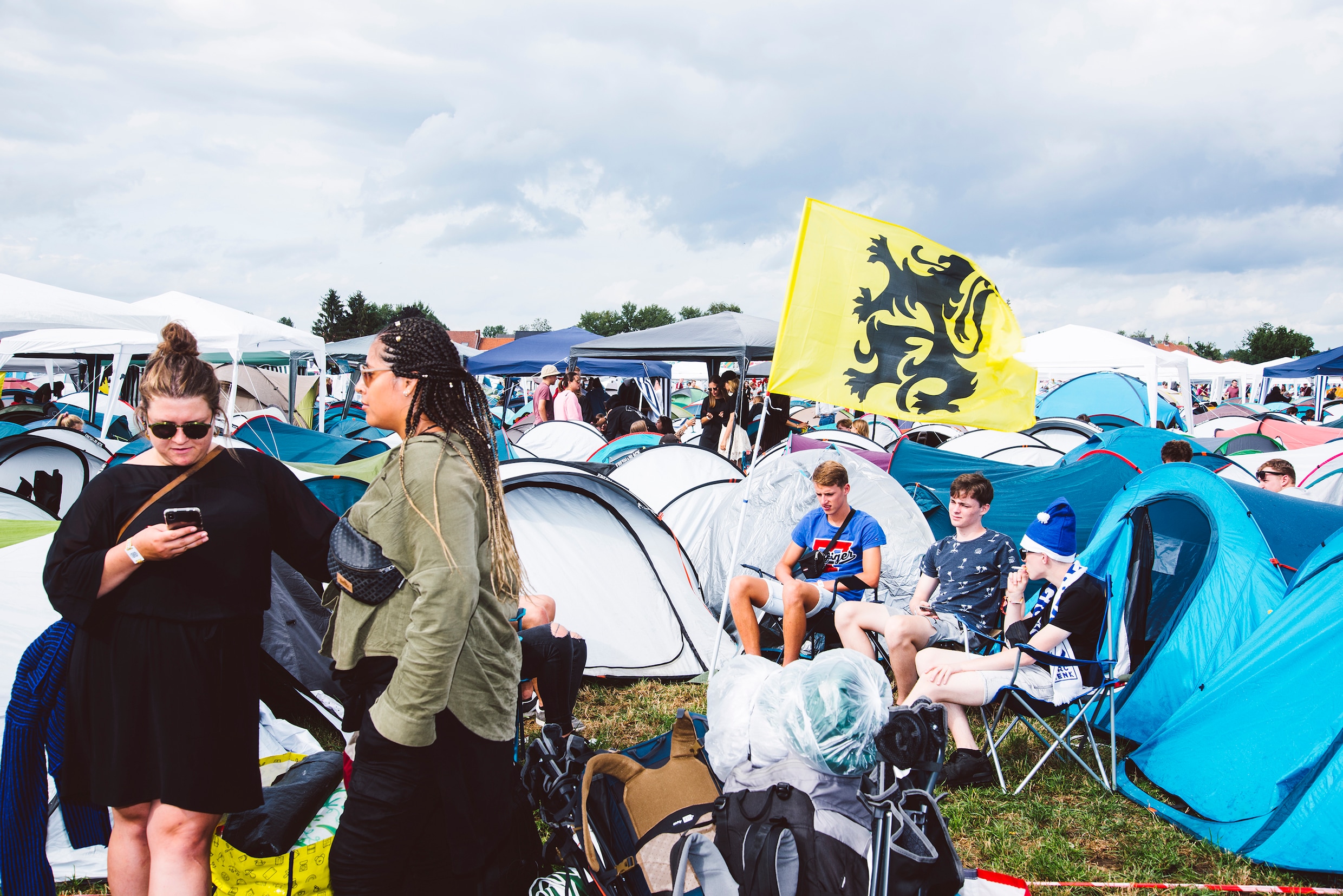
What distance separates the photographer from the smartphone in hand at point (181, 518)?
181 centimetres

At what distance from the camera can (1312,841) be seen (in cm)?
274

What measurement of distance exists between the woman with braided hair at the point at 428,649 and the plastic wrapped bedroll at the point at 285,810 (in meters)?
0.51

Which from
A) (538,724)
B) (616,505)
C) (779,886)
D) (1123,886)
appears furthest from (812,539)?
(779,886)

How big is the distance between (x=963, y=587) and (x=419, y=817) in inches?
128

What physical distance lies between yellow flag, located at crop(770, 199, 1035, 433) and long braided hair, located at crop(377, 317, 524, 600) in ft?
8.77

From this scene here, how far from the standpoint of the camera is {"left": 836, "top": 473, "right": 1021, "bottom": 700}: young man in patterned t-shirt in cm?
421

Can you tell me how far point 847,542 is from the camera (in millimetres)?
4734

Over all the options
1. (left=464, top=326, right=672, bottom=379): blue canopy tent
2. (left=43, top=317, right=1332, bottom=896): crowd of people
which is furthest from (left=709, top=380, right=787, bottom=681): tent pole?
(left=464, top=326, right=672, bottom=379): blue canopy tent

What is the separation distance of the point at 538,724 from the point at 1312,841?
2.80 meters

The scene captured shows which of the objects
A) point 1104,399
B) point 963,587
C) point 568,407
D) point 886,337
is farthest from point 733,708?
point 1104,399

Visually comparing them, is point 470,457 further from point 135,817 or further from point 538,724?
point 538,724

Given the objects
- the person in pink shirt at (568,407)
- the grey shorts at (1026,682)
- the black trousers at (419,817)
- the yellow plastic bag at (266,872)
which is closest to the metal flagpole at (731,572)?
the grey shorts at (1026,682)

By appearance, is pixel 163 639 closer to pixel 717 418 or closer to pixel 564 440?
pixel 717 418

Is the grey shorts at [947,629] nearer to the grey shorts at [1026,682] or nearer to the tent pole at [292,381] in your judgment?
the grey shorts at [1026,682]
